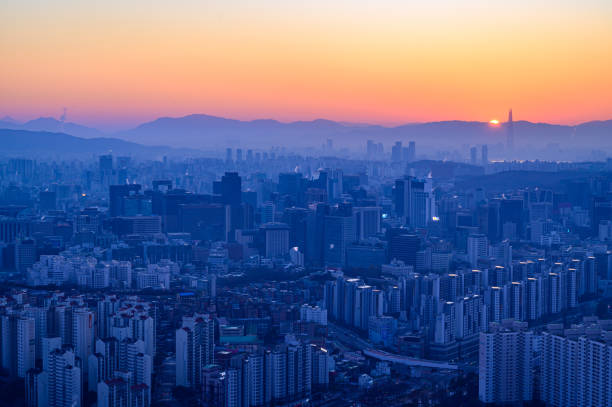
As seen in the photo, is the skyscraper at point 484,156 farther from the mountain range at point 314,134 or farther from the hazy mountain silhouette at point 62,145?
the hazy mountain silhouette at point 62,145

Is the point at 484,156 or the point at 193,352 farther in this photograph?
the point at 484,156

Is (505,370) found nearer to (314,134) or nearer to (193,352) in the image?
(193,352)

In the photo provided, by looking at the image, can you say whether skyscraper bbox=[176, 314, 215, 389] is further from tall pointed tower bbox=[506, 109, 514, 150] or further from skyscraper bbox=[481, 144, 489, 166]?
skyscraper bbox=[481, 144, 489, 166]

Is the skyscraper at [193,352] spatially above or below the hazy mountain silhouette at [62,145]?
below

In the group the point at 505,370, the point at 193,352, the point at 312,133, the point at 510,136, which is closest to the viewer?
the point at 505,370

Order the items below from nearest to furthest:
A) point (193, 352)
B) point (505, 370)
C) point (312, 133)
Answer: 1. point (505, 370)
2. point (193, 352)
3. point (312, 133)

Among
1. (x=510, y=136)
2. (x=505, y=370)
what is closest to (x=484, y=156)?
(x=510, y=136)

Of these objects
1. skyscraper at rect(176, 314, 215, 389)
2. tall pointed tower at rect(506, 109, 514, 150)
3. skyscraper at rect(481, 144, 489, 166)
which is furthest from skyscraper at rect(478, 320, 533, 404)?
skyscraper at rect(481, 144, 489, 166)

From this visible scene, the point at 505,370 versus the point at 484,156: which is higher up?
the point at 484,156

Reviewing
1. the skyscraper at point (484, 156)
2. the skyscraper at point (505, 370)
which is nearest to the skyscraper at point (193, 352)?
the skyscraper at point (505, 370)
